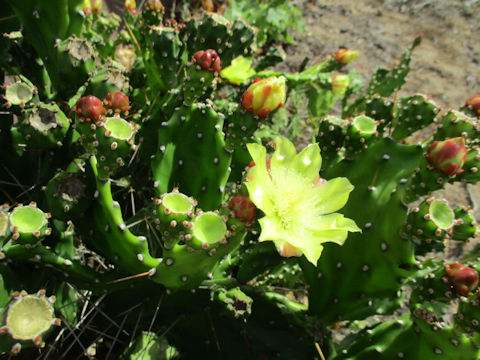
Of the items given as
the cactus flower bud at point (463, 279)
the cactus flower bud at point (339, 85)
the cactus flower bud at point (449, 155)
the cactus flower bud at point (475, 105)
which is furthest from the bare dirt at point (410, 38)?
the cactus flower bud at point (463, 279)

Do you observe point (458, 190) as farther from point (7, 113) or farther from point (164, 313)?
point (7, 113)

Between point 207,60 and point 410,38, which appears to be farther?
Answer: point 410,38

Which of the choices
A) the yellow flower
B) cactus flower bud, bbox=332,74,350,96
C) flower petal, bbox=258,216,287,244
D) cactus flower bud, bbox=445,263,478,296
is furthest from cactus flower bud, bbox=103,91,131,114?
cactus flower bud, bbox=332,74,350,96

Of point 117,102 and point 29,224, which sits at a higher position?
point 117,102

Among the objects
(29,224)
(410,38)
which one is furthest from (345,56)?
(410,38)

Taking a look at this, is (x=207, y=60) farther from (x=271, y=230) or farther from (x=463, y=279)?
(x=463, y=279)

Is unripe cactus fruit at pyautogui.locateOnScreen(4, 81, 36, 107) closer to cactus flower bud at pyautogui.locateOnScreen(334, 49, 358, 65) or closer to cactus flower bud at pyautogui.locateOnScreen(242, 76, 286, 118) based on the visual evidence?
cactus flower bud at pyautogui.locateOnScreen(242, 76, 286, 118)

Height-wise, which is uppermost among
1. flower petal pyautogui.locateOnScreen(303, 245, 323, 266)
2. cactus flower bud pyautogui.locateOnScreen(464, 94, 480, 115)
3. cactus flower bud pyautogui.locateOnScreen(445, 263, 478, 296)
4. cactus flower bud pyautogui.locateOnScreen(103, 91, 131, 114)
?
cactus flower bud pyautogui.locateOnScreen(464, 94, 480, 115)
